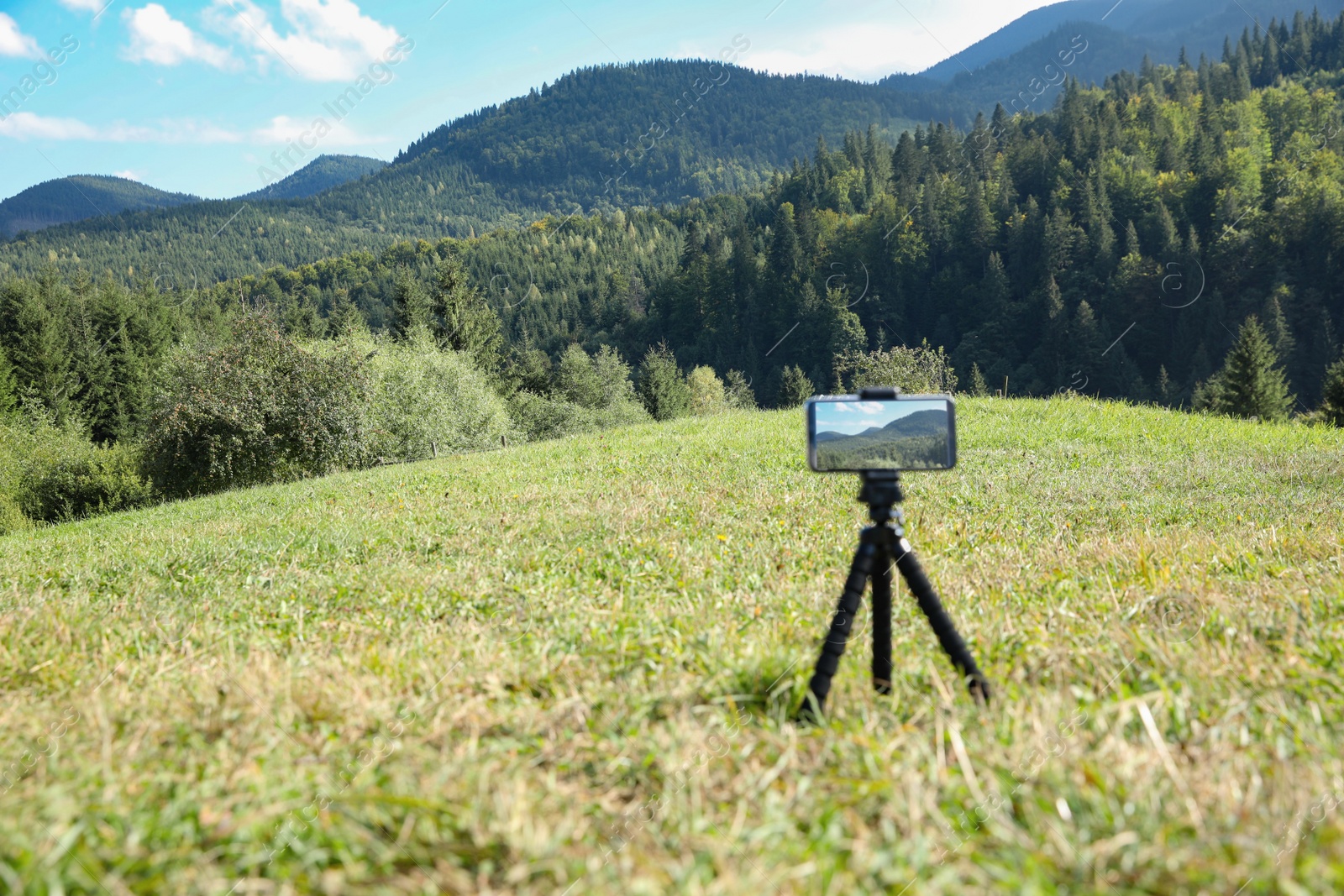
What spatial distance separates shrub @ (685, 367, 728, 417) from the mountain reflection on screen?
291ft

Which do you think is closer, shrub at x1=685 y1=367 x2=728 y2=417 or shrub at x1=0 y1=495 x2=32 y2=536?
shrub at x1=0 y1=495 x2=32 y2=536

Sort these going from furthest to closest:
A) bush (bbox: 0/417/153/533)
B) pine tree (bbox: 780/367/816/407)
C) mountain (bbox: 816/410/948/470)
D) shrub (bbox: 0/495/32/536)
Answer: pine tree (bbox: 780/367/816/407), bush (bbox: 0/417/153/533), shrub (bbox: 0/495/32/536), mountain (bbox: 816/410/948/470)

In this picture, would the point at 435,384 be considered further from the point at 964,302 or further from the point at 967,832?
the point at 964,302

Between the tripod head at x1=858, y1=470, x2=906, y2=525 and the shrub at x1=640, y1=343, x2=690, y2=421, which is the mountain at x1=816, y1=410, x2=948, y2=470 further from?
the shrub at x1=640, y1=343, x2=690, y2=421

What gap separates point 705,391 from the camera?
323 ft

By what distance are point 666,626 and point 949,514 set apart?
5.06 m

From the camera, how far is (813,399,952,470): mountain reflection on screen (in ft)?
9.76

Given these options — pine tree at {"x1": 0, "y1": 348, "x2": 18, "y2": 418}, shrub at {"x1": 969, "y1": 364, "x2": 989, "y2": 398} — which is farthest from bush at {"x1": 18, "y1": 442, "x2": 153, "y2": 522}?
shrub at {"x1": 969, "y1": 364, "x2": 989, "y2": 398}

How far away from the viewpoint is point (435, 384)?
140 ft

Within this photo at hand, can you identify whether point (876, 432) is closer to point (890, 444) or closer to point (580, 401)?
point (890, 444)

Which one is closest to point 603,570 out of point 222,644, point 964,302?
point 222,644

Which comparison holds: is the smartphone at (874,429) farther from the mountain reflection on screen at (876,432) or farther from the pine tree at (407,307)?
the pine tree at (407,307)

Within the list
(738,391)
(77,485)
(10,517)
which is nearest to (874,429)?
(10,517)

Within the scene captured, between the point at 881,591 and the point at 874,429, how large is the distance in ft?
2.16
